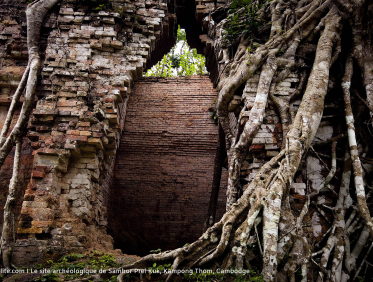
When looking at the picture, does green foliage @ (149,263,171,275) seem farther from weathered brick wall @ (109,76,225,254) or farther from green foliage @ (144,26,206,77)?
green foliage @ (144,26,206,77)

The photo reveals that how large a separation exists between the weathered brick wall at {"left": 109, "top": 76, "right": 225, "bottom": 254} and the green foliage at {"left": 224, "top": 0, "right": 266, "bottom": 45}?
138 inches

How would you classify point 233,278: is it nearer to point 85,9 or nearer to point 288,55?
point 288,55

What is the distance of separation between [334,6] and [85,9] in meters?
4.13

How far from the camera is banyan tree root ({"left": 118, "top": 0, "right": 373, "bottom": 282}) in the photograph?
3.02m

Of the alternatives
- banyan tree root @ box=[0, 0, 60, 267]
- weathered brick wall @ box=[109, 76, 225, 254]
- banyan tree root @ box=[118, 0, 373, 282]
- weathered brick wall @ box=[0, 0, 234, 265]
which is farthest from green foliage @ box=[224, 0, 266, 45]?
weathered brick wall @ box=[109, 76, 225, 254]

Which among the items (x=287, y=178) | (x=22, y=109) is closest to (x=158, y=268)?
(x=287, y=178)

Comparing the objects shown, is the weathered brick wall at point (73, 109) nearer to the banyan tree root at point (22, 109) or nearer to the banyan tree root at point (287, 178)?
the banyan tree root at point (22, 109)

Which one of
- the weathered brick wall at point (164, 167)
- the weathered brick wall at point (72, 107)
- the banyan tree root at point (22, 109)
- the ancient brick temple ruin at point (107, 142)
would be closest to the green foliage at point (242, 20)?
the ancient brick temple ruin at point (107, 142)

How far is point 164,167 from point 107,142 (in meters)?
3.59

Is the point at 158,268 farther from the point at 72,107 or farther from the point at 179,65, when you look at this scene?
the point at 179,65

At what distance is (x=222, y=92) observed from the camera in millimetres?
4871

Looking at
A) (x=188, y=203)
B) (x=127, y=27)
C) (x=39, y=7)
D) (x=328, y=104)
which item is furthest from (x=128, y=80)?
(x=188, y=203)

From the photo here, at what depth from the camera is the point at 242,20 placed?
5438 mm

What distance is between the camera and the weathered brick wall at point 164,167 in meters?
8.10
